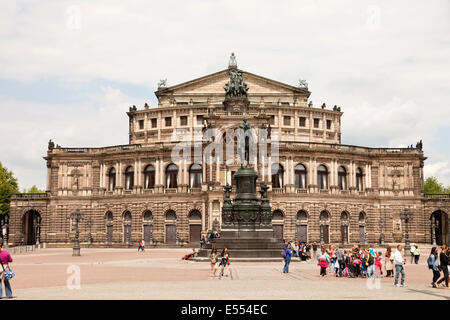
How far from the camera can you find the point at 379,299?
717 inches

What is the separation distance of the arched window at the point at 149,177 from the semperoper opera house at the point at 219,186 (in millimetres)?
141

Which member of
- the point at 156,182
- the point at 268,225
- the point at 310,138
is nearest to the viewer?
the point at 268,225

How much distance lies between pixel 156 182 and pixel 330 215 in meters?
24.0

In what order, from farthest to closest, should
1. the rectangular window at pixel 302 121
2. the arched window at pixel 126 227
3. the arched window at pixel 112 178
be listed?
the rectangular window at pixel 302 121 → the arched window at pixel 112 178 → the arched window at pixel 126 227

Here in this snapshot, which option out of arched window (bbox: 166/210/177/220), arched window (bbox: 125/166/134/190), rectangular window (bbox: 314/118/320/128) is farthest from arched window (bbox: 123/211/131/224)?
rectangular window (bbox: 314/118/320/128)

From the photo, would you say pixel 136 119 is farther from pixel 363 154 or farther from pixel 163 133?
pixel 363 154

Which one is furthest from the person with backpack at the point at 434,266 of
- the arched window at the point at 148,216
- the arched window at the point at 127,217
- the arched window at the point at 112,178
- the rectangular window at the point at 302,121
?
the rectangular window at the point at 302,121

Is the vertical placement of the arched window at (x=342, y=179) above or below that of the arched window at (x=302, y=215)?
above

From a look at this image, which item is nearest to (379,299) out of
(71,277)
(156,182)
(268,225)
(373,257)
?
(373,257)

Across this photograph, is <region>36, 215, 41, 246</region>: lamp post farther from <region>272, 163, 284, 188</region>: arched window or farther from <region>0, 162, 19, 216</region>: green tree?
<region>272, 163, 284, 188</region>: arched window

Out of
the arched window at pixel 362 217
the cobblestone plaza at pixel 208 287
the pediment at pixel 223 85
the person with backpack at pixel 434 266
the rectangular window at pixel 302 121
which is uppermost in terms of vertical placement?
the pediment at pixel 223 85

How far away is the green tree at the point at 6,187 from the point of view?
94.6 meters

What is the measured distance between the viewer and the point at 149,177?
79125 mm

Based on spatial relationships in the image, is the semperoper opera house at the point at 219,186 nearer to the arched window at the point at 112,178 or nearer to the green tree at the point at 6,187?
the arched window at the point at 112,178
